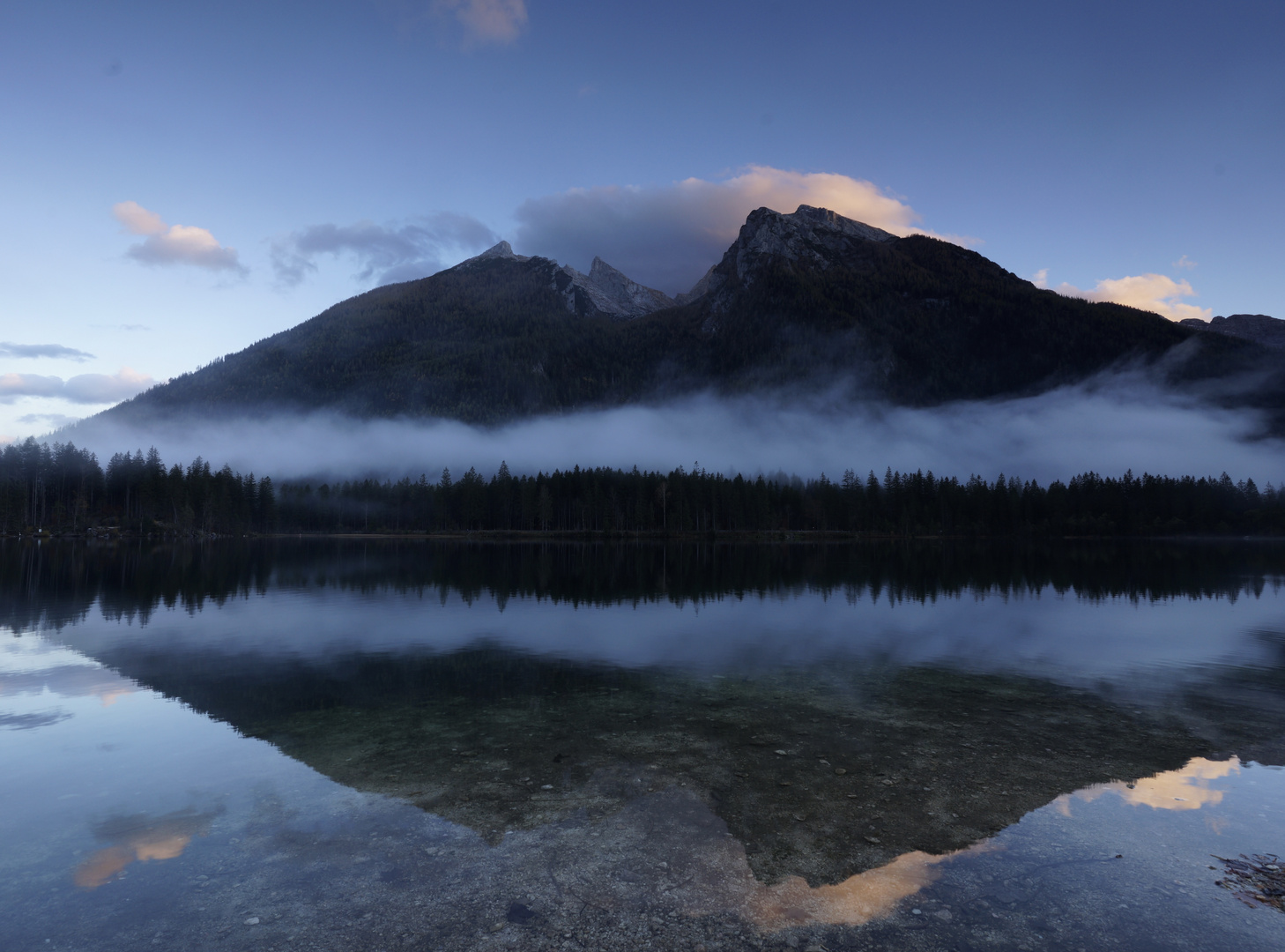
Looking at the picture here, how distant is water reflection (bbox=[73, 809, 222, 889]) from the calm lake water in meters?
0.07

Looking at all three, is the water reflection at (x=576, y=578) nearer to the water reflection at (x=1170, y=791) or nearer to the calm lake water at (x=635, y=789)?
the calm lake water at (x=635, y=789)

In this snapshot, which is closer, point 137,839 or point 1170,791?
point 137,839

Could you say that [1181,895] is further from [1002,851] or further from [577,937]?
[577,937]

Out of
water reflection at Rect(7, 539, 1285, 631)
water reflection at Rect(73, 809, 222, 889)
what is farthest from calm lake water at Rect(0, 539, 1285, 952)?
water reflection at Rect(7, 539, 1285, 631)

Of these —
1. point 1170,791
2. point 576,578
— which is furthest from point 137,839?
point 576,578

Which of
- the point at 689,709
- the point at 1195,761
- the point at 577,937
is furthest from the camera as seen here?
the point at 689,709

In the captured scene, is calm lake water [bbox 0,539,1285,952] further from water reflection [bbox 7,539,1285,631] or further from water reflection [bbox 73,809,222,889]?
water reflection [bbox 7,539,1285,631]

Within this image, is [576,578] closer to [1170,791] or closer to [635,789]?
[635,789]

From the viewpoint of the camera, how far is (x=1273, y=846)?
444 inches

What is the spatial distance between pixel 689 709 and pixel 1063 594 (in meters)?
49.2

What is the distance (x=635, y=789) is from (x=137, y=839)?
30.3 feet

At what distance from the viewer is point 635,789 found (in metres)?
13.6

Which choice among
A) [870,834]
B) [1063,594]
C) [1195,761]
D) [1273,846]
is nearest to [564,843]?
[870,834]

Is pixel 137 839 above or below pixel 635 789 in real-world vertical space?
above
